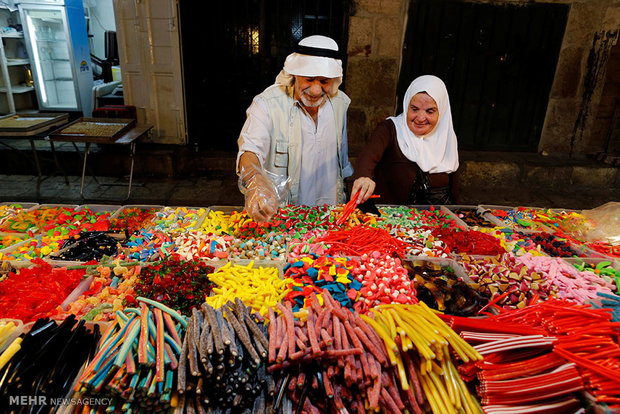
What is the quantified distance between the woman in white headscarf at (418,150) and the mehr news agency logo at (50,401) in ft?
7.44

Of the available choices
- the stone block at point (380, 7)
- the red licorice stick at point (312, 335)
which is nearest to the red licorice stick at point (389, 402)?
the red licorice stick at point (312, 335)

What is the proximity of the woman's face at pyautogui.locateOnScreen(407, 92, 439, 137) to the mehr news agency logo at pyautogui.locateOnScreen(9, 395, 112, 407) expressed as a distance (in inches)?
106

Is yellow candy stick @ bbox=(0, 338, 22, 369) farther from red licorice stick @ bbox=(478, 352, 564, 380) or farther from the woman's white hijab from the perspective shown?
the woman's white hijab

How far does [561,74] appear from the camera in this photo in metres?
6.13

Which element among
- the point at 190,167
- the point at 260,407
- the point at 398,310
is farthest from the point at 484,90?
the point at 260,407

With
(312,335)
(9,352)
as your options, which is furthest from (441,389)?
(9,352)

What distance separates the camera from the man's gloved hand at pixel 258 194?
2.23m

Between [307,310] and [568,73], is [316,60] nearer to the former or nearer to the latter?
[307,310]

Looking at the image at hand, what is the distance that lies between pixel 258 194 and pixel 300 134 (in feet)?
3.21

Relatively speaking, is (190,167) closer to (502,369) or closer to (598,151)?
(502,369)

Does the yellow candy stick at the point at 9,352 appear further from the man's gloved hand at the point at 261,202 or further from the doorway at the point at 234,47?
the doorway at the point at 234,47

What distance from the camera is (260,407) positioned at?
1.31 metres

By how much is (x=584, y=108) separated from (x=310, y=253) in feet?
20.7

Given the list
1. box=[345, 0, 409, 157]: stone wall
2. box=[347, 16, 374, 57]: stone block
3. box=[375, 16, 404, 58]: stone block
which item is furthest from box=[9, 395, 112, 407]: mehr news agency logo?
box=[375, 16, 404, 58]: stone block
